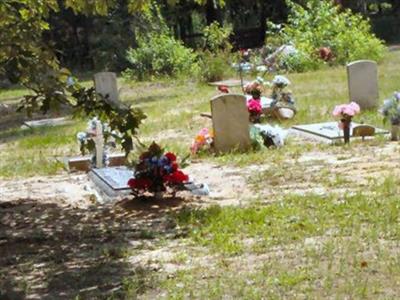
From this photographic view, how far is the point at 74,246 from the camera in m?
6.75

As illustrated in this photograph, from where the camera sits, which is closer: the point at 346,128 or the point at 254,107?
the point at 346,128

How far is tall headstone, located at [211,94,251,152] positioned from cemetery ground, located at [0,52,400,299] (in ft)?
0.92

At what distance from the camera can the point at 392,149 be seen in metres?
10.7

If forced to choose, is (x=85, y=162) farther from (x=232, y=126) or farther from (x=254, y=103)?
(x=254, y=103)

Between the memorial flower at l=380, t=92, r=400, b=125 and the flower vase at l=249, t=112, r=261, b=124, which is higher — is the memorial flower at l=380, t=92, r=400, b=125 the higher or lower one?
the higher one

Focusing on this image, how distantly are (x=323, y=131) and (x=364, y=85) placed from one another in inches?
110

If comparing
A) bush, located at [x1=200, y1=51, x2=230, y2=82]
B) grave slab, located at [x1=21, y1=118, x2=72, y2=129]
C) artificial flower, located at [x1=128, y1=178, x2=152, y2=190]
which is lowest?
grave slab, located at [x1=21, y1=118, x2=72, y2=129]

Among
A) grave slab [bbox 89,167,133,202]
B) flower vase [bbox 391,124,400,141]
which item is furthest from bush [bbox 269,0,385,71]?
grave slab [bbox 89,167,133,202]

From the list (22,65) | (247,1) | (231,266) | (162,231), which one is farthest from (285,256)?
(247,1)

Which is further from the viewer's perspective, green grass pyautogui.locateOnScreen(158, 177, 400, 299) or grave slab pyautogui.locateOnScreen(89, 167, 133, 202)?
grave slab pyautogui.locateOnScreen(89, 167, 133, 202)

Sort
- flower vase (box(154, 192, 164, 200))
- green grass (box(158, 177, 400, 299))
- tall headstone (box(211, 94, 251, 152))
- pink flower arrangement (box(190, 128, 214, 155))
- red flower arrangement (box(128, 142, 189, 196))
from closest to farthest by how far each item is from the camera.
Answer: green grass (box(158, 177, 400, 299)) < red flower arrangement (box(128, 142, 189, 196)) < flower vase (box(154, 192, 164, 200)) < tall headstone (box(211, 94, 251, 152)) < pink flower arrangement (box(190, 128, 214, 155))

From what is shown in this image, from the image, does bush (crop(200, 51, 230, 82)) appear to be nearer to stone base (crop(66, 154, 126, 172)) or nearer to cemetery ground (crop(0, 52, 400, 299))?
cemetery ground (crop(0, 52, 400, 299))

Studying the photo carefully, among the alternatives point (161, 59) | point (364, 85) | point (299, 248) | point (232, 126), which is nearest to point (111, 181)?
point (232, 126)

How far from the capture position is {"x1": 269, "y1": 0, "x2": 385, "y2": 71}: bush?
2694 centimetres
